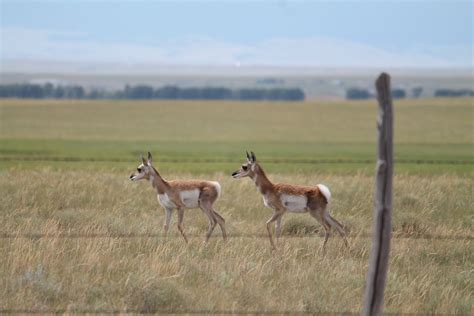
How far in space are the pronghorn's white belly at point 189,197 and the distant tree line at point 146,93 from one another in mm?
149945

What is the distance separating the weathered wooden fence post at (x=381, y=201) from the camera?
9133 millimetres

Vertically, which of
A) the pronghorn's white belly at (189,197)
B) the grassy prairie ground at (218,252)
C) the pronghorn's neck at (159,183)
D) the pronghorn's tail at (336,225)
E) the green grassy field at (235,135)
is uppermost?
the pronghorn's neck at (159,183)

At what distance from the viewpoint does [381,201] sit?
30.4ft

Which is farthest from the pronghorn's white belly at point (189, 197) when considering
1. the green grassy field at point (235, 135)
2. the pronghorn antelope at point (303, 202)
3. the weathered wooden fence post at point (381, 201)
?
the green grassy field at point (235, 135)

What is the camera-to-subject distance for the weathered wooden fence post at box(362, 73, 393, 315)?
9.13m

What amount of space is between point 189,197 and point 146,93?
15858cm

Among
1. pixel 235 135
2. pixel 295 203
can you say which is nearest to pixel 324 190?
pixel 295 203

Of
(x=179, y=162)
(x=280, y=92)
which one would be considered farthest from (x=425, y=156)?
(x=280, y=92)

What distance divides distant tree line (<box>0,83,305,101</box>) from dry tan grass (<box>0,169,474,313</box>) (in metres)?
148

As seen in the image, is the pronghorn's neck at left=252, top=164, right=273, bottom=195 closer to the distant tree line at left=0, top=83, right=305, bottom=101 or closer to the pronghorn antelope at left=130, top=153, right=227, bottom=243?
the pronghorn antelope at left=130, top=153, right=227, bottom=243

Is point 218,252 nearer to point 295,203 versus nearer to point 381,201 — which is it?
point 295,203

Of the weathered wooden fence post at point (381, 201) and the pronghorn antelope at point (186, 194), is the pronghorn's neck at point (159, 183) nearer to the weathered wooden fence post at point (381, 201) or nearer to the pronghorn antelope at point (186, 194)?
the pronghorn antelope at point (186, 194)

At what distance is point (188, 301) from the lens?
1073 centimetres

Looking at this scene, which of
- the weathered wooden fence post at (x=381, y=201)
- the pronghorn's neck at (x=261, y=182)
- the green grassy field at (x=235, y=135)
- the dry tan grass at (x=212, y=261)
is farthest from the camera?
the green grassy field at (x=235, y=135)
